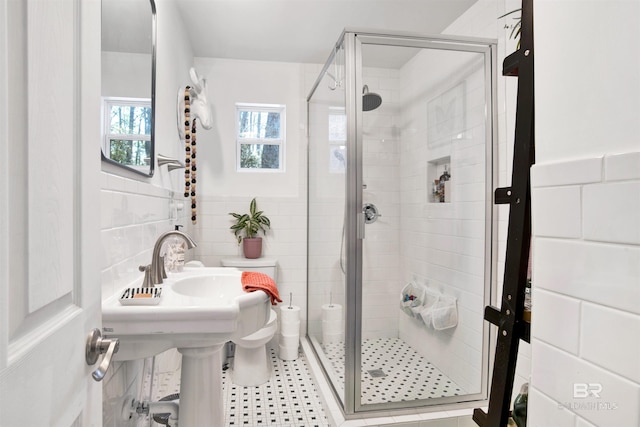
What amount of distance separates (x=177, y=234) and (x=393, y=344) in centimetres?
131

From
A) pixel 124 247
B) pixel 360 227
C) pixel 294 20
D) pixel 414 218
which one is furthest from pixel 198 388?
pixel 294 20

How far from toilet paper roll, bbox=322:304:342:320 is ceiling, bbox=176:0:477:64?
1703 mm

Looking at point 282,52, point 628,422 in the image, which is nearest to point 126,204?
point 628,422

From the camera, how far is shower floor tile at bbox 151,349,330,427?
1.96 m

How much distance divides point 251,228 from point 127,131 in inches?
67.8

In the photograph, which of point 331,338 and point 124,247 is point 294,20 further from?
point 331,338

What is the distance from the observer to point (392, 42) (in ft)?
6.09

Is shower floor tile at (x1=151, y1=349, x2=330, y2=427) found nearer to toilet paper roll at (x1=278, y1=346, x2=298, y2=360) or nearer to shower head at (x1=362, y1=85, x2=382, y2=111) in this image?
toilet paper roll at (x1=278, y1=346, x2=298, y2=360)

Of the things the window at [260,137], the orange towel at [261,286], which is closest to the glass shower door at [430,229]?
the orange towel at [261,286]

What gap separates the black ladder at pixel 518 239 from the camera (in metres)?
0.86

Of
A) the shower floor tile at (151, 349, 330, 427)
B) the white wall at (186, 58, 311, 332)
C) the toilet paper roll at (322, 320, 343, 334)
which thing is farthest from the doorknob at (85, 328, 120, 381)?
the white wall at (186, 58, 311, 332)

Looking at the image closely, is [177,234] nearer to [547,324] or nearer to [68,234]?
[68,234]

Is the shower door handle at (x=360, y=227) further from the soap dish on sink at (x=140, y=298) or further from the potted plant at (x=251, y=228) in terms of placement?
the potted plant at (x=251, y=228)

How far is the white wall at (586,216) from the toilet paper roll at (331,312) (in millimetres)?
1451
